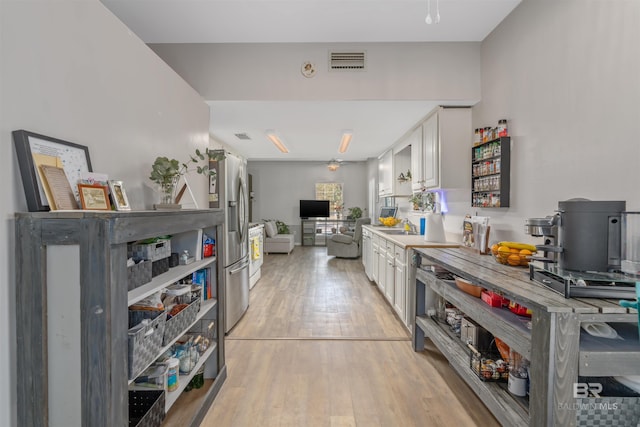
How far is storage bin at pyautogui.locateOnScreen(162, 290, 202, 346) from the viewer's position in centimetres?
163

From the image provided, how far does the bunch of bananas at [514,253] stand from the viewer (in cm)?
203

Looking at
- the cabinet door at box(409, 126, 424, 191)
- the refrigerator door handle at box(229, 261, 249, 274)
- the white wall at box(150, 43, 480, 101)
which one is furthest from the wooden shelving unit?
the cabinet door at box(409, 126, 424, 191)

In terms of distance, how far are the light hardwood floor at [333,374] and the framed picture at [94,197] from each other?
146 cm

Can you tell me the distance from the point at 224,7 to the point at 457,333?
10.6 ft

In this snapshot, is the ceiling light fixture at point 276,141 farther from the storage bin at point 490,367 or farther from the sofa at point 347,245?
the storage bin at point 490,367

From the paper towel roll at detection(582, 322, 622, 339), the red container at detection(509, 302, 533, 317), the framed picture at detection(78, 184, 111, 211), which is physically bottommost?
the red container at detection(509, 302, 533, 317)

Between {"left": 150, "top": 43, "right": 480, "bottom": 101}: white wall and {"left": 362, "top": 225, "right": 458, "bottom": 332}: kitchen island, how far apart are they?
150cm

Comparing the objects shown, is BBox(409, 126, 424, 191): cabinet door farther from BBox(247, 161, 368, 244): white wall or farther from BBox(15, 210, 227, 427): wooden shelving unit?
BBox(247, 161, 368, 244): white wall

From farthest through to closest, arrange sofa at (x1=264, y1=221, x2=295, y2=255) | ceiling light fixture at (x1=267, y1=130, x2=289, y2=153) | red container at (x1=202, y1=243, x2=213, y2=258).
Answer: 1. sofa at (x1=264, y1=221, x2=295, y2=255)
2. ceiling light fixture at (x1=267, y1=130, x2=289, y2=153)
3. red container at (x1=202, y1=243, x2=213, y2=258)

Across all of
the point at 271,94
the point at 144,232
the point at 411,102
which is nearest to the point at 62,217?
the point at 144,232

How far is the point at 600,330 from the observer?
1.35 metres

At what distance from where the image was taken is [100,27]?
5.37ft

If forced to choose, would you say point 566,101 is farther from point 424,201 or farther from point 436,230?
point 424,201

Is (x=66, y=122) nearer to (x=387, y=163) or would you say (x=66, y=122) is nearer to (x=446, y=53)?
(x=446, y=53)
